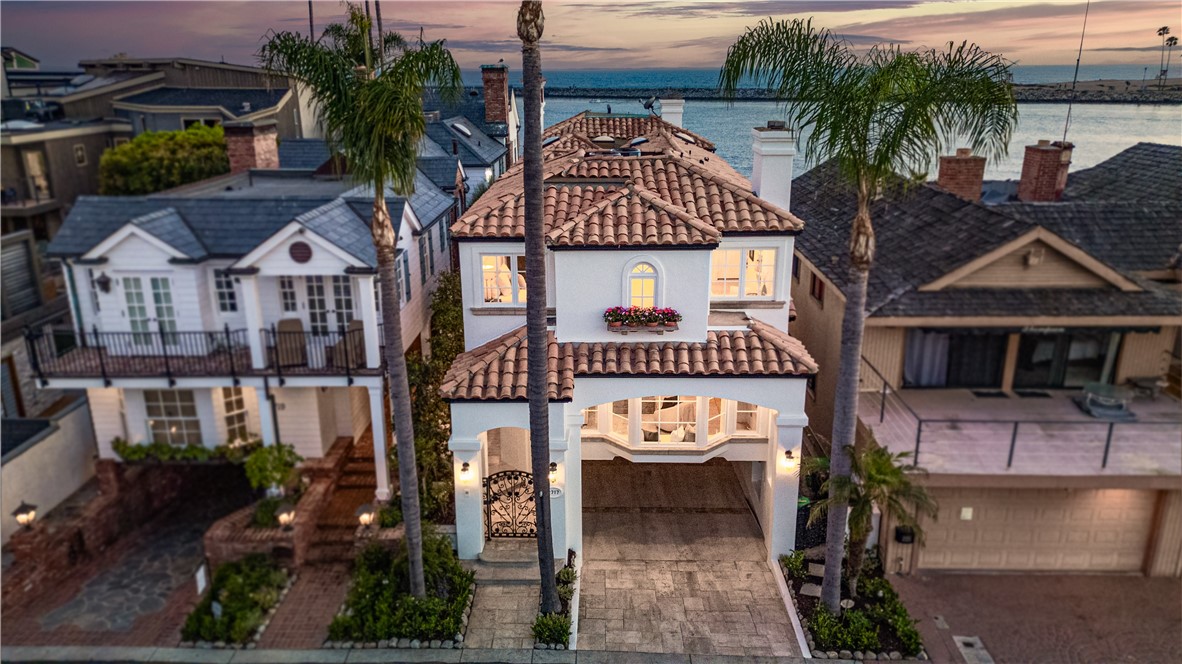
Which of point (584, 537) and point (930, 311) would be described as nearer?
point (930, 311)

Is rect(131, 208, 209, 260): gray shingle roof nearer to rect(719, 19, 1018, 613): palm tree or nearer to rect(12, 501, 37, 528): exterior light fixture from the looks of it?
rect(12, 501, 37, 528): exterior light fixture

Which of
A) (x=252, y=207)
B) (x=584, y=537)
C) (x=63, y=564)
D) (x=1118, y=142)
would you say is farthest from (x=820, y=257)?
(x=1118, y=142)

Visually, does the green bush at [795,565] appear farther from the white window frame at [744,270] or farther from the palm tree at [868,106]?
the white window frame at [744,270]

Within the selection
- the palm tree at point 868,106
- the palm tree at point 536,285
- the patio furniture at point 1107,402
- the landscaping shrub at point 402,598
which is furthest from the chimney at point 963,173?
the landscaping shrub at point 402,598

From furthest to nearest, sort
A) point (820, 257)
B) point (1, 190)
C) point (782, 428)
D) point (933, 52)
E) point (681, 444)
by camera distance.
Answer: point (1, 190)
point (820, 257)
point (681, 444)
point (782, 428)
point (933, 52)

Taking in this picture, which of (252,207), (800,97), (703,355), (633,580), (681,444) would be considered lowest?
(633,580)

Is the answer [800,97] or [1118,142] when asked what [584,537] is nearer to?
[800,97]
